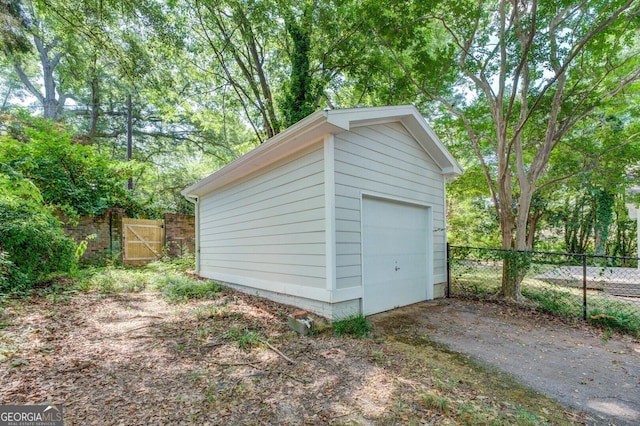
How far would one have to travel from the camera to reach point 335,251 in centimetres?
403

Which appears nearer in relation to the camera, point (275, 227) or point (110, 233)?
A: point (275, 227)

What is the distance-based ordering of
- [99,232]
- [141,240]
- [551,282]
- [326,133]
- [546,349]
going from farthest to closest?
[141,240] < [99,232] < [551,282] < [326,133] < [546,349]

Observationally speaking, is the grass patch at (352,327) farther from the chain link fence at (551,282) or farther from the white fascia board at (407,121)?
the chain link fence at (551,282)

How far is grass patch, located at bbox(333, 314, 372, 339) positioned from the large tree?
3471mm

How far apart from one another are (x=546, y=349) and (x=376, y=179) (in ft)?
10.3

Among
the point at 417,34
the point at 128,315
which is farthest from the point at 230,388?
the point at 417,34

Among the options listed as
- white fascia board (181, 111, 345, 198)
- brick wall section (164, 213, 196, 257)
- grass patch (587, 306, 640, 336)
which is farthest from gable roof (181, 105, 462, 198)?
brick wall section (164, 213, 196, 257)

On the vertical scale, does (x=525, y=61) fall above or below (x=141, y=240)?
above

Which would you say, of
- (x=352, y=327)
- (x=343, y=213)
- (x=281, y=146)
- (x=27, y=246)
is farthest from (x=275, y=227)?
(x=27, y=246)

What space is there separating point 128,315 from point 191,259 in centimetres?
617

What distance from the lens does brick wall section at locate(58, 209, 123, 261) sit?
30.6 feet

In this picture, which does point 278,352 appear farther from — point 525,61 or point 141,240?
point 141,240

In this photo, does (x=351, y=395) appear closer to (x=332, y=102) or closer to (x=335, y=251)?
(x=335, y=251)

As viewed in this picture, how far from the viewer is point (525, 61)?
17.0 feet
